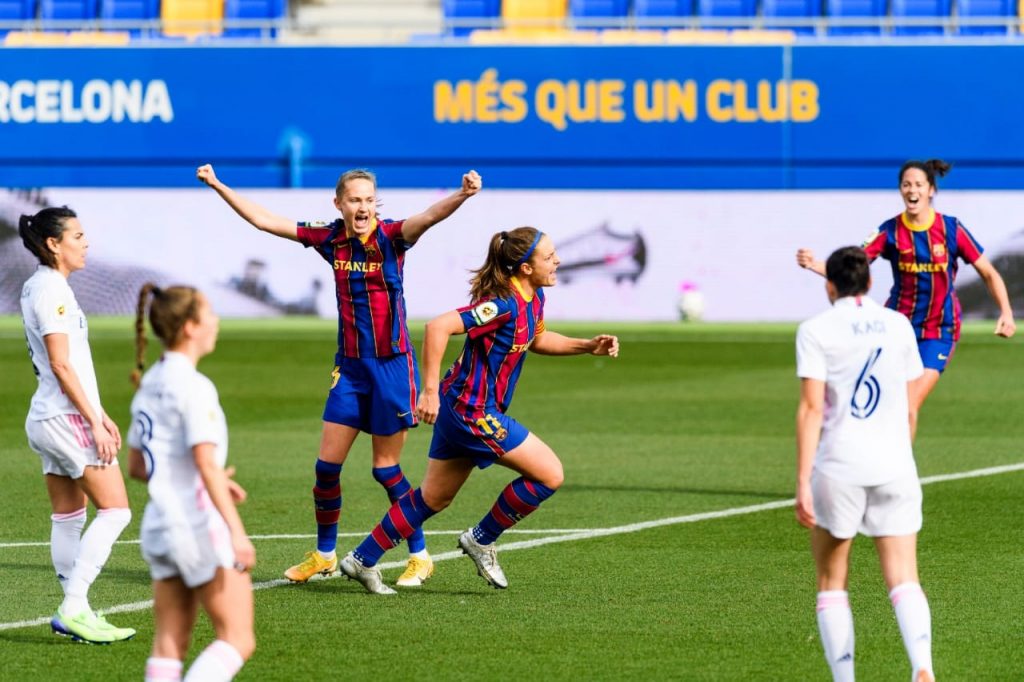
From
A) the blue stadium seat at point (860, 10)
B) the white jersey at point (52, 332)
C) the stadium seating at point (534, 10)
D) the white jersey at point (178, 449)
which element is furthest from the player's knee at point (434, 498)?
the blue stadium seat at point (860, 10)

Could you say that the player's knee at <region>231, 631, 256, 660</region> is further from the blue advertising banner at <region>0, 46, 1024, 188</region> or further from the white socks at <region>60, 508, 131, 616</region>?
the blue advertising banner at <region>0, 46, 1024, 188</region>

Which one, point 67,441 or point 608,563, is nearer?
point 67,441

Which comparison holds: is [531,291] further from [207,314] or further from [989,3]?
[989,3]

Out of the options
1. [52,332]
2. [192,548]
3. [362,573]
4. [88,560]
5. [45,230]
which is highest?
[45,230]

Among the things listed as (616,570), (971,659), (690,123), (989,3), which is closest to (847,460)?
(971,659)

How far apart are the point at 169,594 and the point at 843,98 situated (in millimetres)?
27574

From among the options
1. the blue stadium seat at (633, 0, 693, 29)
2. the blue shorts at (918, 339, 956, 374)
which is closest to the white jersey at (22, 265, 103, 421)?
the blue shorts at (918, 339, 956, 374)

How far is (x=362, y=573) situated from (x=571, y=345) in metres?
1.59

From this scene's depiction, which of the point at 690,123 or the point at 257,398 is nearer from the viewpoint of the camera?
the point at 257,398

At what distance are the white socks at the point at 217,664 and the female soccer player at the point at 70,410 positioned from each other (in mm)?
2110

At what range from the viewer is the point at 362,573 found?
8.64m

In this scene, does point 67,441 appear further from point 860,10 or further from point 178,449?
point 860,10

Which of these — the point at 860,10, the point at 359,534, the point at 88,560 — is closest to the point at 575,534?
the point at 359,534

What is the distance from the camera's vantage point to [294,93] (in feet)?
106
